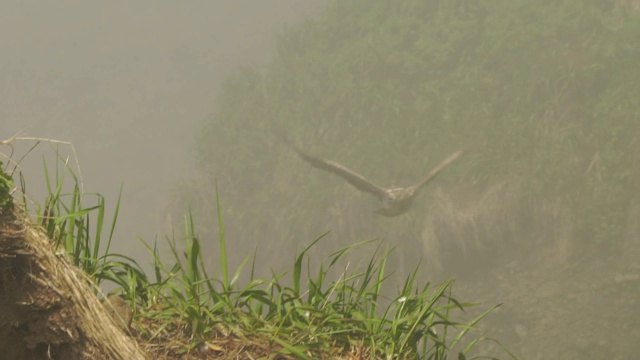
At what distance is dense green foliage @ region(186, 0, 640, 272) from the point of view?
9.26 m

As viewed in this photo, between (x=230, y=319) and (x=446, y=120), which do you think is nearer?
(x=230, y=319)

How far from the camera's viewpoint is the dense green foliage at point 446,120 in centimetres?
926

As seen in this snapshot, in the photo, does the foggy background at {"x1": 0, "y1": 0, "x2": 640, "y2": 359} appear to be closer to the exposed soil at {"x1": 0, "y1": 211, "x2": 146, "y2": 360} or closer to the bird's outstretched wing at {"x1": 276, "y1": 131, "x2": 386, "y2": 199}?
the bird's outstretched wing at {"x1": 276, "y1": 131, "x2": 386, "y2": 199}

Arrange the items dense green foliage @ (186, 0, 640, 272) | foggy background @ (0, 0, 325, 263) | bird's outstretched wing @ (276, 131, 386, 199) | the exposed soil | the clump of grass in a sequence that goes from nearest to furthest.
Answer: the exposed soil < the clump of grass < bird's outstretched wing @ (276, 131, 386, 199) < dense green foliage @ (186, 0, 640, 272) < foggy background @ (0, 0, 325, 263)

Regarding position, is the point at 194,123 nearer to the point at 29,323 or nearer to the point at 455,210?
the point at 455,210

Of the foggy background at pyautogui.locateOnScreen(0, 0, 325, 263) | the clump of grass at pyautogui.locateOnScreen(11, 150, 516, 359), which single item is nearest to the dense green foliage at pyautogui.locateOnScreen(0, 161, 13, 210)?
the clump of grass at pyautogui.locateOnScreen(11, 150, 516, 359)

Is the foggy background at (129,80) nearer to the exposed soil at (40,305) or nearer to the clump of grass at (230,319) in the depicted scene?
the clump of grass at (230,319)

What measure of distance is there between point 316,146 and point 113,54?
1865 centimetres

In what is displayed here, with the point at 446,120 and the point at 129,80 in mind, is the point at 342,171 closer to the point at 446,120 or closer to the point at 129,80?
the point at 446,120

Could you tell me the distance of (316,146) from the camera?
488 inches

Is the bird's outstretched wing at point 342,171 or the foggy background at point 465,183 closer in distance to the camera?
the bird's outstretched wing at point 342,171

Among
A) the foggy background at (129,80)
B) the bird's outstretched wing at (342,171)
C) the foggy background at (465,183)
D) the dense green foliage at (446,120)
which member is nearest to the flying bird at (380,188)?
the bird's outstretched wing at (342,171)

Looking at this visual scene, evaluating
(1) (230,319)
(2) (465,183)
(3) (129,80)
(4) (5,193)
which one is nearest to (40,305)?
(4) (5,193)

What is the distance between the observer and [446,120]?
1112 centimetres
